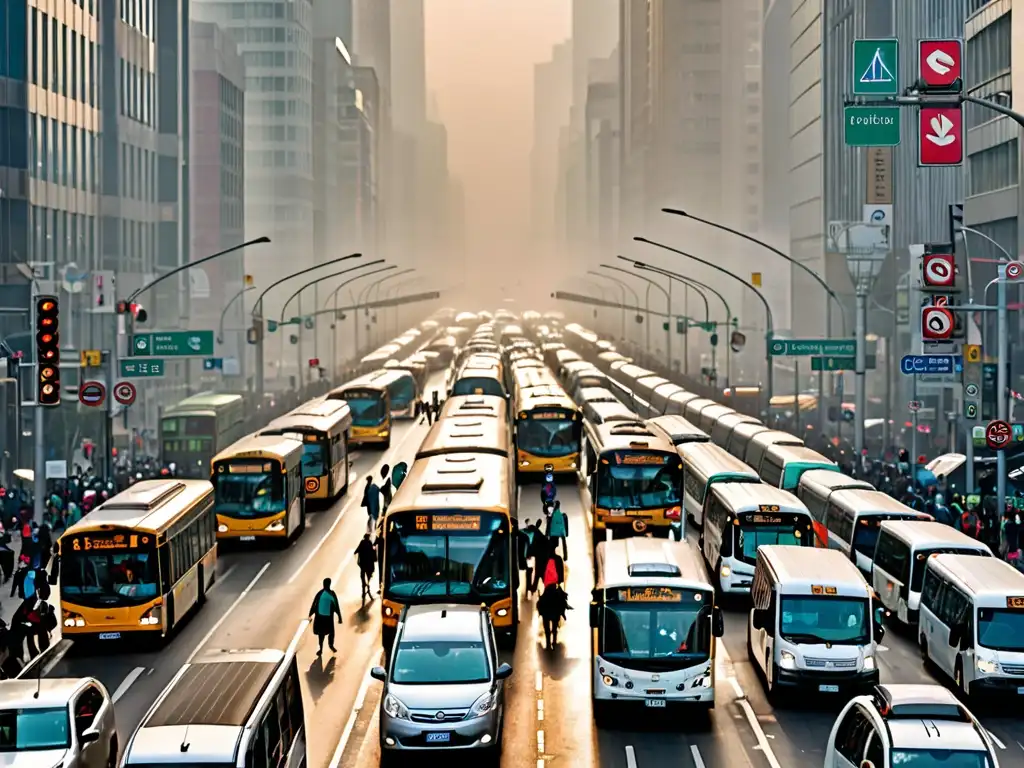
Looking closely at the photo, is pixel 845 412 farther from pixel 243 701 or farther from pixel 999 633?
pixel 243 701

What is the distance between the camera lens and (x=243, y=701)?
1638 centimetres

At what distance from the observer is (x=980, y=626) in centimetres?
2303

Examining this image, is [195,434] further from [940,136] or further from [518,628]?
[940,136]

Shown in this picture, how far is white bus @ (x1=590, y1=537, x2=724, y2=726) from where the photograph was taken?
21.8 meters

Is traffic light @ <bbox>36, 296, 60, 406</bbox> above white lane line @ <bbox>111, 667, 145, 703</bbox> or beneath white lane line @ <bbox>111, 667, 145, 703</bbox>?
above

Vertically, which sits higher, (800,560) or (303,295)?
A: (303,295)

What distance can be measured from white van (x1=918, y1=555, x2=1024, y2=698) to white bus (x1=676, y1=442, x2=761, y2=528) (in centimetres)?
1054

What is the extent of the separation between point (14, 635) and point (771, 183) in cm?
16585

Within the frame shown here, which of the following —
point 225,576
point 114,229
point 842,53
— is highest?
point 842,53

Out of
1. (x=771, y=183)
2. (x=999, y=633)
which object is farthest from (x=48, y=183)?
(x=771, y=183)

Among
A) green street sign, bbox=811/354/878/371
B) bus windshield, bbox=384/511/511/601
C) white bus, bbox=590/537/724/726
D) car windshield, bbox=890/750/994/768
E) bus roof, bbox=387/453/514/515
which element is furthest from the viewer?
green street sign, bbox=811/354/878/371

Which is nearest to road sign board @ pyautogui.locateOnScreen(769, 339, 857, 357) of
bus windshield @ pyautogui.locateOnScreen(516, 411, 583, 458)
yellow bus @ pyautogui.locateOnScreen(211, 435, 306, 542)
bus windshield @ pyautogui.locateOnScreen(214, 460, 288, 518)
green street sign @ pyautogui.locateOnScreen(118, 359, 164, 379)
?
bus windshield @ pyautogui.locateOnScreen(516, 411, 583, 458)

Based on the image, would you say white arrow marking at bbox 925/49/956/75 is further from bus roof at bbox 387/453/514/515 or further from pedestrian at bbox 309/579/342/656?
pedestrian at bbox 309/579/342/656

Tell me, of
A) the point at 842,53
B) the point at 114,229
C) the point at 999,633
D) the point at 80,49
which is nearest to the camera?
the point at 999,633
